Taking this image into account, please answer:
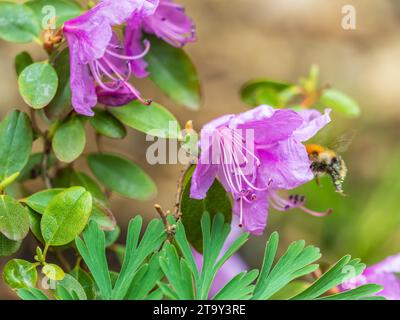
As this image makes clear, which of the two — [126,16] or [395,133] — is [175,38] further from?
[395,133]

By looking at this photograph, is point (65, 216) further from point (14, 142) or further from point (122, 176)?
point (122, 176)

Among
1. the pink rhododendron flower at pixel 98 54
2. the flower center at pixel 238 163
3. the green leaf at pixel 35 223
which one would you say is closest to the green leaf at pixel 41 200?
the green leaf at pixel 35 223

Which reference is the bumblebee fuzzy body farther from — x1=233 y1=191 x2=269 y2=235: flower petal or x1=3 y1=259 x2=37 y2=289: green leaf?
x1=3 y1=259 x2=37 y2=289: green leaf

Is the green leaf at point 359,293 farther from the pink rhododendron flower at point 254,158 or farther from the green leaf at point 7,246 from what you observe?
the green leaf at point 7,246

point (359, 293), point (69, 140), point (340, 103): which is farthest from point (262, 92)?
point (359, 293)

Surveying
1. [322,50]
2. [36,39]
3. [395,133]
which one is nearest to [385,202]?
[395,133]

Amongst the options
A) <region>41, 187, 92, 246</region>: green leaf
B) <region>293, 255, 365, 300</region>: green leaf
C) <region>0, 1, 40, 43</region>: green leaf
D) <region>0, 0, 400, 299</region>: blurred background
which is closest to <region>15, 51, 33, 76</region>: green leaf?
<region>0, 1, 40, 43</region>: green leaf
